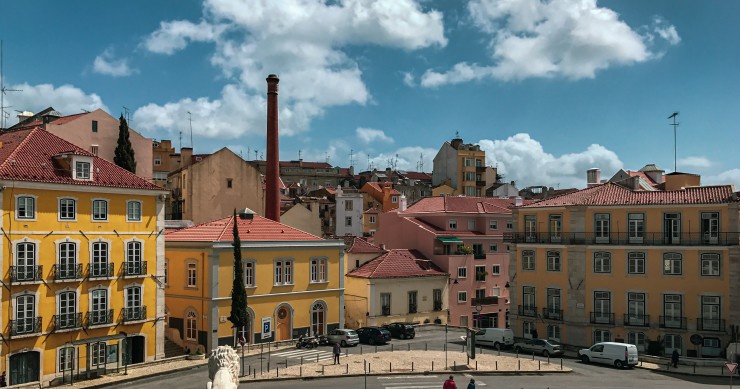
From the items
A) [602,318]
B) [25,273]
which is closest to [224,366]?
[25,273]

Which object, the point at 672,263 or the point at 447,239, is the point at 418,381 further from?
the point at 447,239

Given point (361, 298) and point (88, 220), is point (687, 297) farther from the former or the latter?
point (88, 220)

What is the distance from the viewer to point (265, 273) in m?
51.8

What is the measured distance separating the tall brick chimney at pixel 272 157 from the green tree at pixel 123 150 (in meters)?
13.0

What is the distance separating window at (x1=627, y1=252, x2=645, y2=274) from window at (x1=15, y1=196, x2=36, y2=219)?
4126 cm

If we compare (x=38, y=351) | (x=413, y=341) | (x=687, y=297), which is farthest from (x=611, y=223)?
(x=38, y=351)

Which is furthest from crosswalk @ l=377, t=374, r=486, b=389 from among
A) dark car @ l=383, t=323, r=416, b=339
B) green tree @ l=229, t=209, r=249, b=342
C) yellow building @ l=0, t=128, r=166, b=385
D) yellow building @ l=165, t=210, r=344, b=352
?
yellow building @ l=0, t=128, r=166, b=385

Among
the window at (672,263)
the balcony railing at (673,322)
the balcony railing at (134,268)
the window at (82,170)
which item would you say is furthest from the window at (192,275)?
the window at (672,263)

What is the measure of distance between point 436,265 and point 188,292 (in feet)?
89.2

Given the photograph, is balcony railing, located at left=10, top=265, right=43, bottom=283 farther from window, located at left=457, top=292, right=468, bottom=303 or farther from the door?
window, located at left=457, top=292, right=468, bottom=303

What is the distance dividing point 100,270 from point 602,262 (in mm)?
36421

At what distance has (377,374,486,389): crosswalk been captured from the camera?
1468 inches

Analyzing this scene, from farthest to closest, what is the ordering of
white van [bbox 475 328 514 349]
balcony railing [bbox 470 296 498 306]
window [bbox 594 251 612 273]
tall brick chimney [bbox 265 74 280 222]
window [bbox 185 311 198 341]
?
balcony railing [bbox 470 296 498 306] → tall brick chimney [bbox 265 74 280 222] → window [bbox 594 251 612 273] → white van [bbox 475 328 514 349] → window [bbox 185 311 198 341]

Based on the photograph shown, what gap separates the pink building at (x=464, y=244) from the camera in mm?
69188
